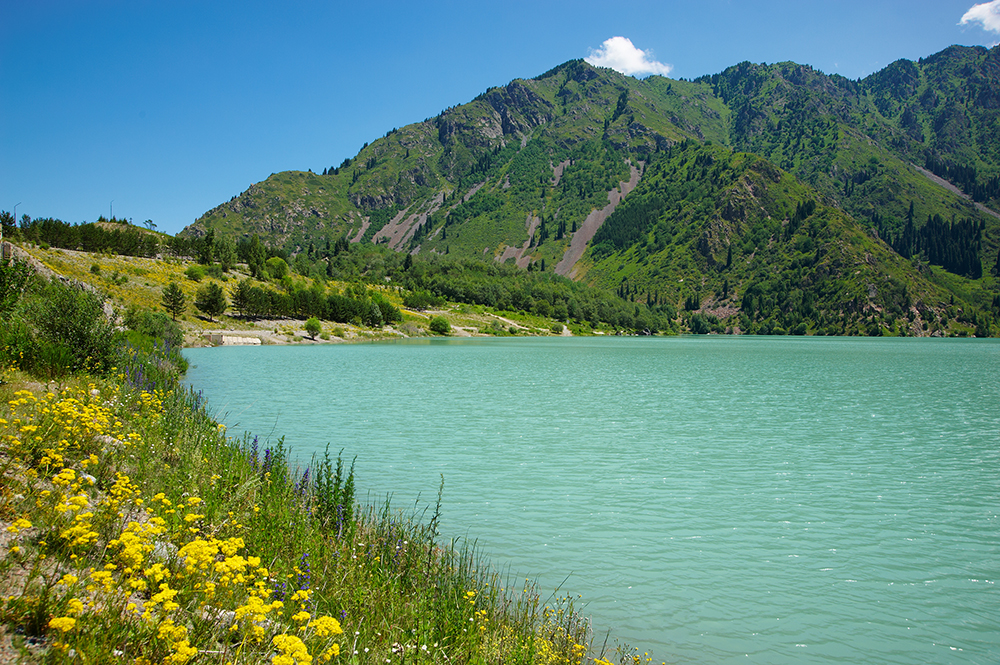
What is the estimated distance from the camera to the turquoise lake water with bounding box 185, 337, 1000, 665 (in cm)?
773

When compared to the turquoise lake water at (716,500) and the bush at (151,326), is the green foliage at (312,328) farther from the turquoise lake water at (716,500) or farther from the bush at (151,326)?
the turquoise lake water at (716,500)

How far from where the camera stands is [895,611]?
319 inches

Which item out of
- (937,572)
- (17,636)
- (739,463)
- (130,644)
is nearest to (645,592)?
(937,572)

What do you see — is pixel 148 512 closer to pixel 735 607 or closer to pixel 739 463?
pixel 735 607

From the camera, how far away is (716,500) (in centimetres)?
1302

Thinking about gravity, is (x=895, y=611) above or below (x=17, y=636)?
below

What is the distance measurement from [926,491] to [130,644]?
17.1 metres

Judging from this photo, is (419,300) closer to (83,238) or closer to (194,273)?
(194,273)

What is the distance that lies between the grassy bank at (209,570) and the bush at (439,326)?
369 feet

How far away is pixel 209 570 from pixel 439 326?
11972cm

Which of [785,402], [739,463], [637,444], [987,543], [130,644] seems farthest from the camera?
[785,402]

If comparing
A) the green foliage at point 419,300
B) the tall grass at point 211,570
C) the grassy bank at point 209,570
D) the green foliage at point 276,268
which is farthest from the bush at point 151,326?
the green foliage at point 419,300

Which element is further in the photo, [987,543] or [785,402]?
[785,402]

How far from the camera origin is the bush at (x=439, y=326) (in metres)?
124
